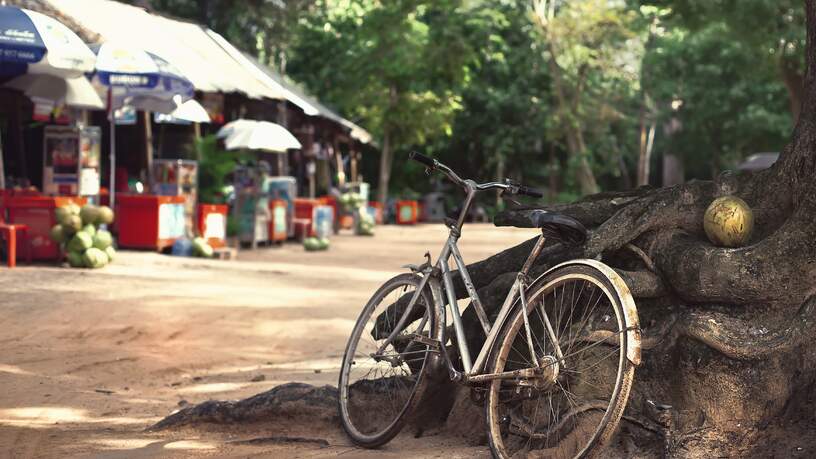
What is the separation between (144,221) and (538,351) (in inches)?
468

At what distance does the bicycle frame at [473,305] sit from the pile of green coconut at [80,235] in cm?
844

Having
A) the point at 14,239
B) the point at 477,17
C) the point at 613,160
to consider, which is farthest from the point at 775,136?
the point at 14,239

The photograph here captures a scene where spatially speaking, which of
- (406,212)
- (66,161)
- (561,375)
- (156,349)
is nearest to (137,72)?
(66,161)

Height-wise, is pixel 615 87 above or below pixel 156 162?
above

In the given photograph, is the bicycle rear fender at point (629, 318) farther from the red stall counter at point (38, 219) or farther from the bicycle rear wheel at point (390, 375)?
the red stall counter at point (38, 219)

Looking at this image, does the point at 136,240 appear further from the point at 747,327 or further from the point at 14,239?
the point at 747,327

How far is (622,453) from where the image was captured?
3.78 m

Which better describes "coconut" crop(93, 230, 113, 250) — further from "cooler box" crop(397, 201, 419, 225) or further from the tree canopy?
"cooler box" crop(397, 201, 419, 225)

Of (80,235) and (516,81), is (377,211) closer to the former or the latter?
(516,81)

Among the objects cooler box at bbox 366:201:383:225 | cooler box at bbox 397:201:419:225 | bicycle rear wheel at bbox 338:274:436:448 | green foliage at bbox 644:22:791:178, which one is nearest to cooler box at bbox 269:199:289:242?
cooler box at bbox 366:201:383:225

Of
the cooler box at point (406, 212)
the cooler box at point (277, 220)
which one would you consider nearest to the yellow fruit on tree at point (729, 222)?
the cooler box at point (277, 220)

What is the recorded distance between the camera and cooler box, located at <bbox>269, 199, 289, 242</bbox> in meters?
19.3

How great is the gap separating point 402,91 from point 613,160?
11.2m

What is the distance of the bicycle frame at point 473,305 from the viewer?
3904 millimetres
